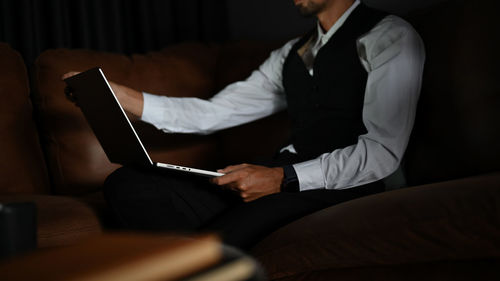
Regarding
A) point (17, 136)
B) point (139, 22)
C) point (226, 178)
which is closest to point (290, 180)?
point (226, 178)

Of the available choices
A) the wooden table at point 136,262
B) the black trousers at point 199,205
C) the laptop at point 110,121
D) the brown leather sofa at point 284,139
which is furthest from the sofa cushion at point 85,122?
the wooden table at point 136,262

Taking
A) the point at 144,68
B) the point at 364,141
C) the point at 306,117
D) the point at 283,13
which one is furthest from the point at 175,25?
the point at 364,141

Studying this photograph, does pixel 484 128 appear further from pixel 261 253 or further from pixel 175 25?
pixel 175 25

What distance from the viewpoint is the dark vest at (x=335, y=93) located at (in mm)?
1112

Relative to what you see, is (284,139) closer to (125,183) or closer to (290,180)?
(290,180)

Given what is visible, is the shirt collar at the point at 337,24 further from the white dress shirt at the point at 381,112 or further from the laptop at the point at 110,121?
the laptop at the point at 110,121

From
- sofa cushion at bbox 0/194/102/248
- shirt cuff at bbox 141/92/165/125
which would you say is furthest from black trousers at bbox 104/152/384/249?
shirt cuff at bbox 141/92/165/125

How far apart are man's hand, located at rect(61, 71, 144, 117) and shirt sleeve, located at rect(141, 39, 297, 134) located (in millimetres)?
56

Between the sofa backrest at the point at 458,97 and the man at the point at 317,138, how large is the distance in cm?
5

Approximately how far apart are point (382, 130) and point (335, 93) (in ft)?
0.57

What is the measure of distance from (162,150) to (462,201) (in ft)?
3.27

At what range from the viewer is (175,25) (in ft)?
7.24

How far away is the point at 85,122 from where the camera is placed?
1.40 m

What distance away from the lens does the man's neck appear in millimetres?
1253
